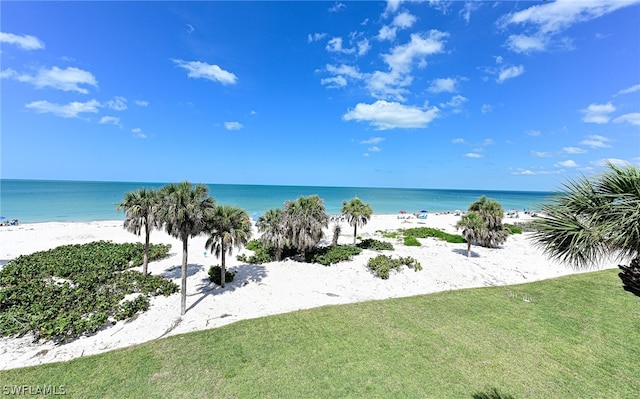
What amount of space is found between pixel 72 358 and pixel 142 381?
3.55 metres

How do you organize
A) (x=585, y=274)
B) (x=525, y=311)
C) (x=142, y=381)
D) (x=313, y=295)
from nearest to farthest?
(x=142, y=381)
(x=525, y=311)
(x=313, y=295)
(x=585, y=274)

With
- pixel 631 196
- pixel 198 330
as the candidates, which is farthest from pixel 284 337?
pixel 631 196

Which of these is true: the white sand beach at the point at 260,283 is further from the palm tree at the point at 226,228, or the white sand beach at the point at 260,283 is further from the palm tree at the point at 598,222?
the palm tree at the point at 598,222

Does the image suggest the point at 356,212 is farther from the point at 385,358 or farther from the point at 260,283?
the point at 385,358

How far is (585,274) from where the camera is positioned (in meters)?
19.2

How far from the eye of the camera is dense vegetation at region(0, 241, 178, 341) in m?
11.4

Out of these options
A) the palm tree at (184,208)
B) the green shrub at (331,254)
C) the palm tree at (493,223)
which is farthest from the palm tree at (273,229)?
the palm tree at (493,223)

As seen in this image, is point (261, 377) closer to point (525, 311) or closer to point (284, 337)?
point (284, 337)

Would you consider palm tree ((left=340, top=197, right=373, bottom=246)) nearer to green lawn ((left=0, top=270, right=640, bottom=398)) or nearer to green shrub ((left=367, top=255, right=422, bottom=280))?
green shrub ((left=367, top=255, right=422, bottom=280))

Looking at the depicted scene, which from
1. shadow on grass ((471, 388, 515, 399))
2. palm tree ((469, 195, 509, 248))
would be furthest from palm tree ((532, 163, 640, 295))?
palm tree ((469, 195, 509, 248))

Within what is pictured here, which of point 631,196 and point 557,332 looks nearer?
point 631,196

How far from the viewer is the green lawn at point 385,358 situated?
8.35 m

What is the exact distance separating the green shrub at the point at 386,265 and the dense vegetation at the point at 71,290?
13229 millimetres

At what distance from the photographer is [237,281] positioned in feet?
58.1
